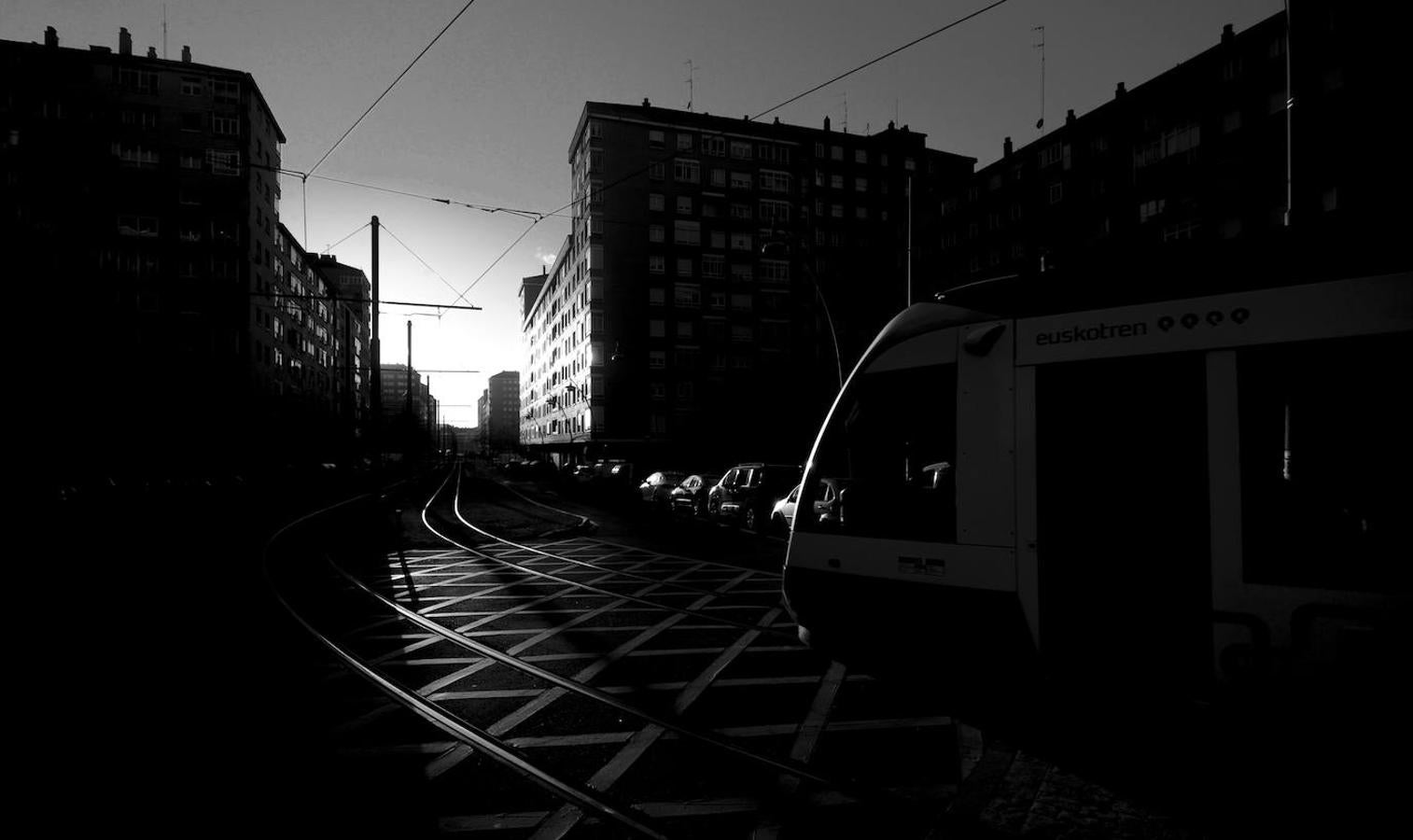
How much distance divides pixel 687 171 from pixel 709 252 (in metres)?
7.41

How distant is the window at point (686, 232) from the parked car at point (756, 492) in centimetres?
4831

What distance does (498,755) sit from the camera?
4074 millimetres

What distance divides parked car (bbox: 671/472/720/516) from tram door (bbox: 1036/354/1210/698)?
18.1 metres

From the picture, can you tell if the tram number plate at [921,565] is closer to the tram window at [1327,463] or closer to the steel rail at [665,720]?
the steel rail at [665,720]

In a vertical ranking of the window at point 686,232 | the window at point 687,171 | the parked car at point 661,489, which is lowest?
A: the parked car at point 661,489

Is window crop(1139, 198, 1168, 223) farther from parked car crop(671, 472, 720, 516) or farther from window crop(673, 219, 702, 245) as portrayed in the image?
window crop(673, 219, 702, 245)

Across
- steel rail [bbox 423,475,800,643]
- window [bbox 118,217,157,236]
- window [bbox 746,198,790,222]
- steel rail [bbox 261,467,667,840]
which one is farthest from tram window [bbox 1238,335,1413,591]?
window [bbox 118,217,157,236]

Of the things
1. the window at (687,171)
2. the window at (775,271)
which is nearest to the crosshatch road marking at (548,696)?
the window at (687,171)

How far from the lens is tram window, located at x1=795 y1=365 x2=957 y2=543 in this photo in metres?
4.88

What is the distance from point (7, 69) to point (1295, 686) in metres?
74.1

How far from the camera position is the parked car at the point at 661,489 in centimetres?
2605

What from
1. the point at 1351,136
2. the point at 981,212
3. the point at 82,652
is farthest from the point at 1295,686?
the point at 981,212

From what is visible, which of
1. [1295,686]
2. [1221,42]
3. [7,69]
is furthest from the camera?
[7,69]

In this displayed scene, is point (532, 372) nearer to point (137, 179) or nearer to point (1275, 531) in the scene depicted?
point (137, 179)
